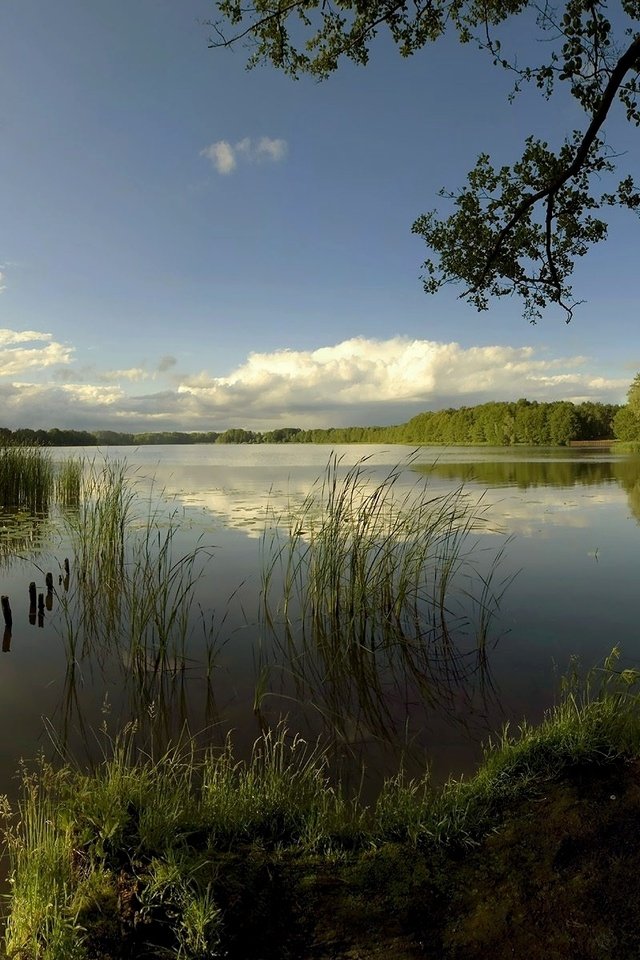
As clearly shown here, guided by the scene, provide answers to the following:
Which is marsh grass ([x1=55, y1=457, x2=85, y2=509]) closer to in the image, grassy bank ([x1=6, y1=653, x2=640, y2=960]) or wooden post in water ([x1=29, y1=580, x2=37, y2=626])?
wooden post in water ([x1=29, y1=580, x2=37, y2=626])

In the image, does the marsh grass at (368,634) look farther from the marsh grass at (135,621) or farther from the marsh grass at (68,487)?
the marsh grass at (68,487)

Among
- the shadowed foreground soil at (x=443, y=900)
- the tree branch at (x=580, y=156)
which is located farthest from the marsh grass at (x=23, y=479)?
the shadowed foreground soil at (x=443, y=900)

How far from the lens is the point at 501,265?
8.14m

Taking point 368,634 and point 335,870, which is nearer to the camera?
point 335,870

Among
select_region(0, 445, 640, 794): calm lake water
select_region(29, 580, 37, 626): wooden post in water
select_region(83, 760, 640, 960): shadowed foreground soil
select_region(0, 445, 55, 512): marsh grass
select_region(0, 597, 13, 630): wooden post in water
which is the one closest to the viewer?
select_region(83, 760, 640, 960): shadowed foreground soil

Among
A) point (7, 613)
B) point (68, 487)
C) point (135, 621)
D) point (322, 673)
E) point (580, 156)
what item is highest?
point (580, 156)

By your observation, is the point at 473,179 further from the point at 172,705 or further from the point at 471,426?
the point at 471,426

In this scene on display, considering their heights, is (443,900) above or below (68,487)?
below

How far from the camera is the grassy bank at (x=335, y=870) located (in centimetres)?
208

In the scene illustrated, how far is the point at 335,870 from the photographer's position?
2.45 meters

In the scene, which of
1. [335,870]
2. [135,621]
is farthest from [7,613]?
[335,870]

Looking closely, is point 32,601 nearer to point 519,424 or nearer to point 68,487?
point 68,487

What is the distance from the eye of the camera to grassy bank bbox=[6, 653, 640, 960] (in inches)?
82.0

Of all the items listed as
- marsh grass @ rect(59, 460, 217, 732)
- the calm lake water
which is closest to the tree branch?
A: the calm lake water
